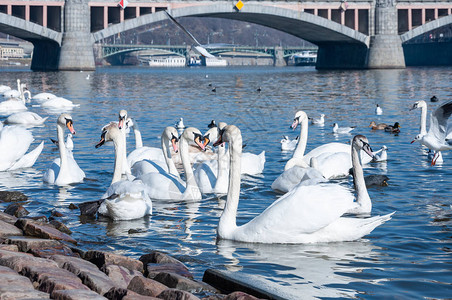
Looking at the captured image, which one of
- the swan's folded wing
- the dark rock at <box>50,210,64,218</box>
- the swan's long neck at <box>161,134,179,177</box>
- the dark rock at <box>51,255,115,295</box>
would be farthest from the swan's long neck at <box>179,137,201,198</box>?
the dark rock at <box>51,255,115,295</box>

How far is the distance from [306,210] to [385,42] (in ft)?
240

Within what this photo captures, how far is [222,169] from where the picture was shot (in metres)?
11.7

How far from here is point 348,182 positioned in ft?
41.3

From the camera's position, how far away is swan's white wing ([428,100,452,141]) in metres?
11.2

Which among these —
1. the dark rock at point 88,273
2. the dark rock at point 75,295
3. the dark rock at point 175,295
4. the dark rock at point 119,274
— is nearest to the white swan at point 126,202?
the dark rock at point 88,273

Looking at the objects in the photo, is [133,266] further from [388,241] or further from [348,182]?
[348,182]

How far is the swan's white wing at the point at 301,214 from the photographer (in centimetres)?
788

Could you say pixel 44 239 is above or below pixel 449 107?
below

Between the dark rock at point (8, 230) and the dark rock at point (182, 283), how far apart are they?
1.87 metres

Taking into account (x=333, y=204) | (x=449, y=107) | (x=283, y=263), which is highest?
(x=449, y=107)

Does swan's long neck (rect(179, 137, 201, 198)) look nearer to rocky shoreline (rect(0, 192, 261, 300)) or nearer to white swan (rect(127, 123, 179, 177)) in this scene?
white swan (rect(127, 123, 179, 177))

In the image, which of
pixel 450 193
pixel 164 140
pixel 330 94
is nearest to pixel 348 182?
pixel 450 193

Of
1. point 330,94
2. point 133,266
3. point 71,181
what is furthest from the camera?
point 330,94

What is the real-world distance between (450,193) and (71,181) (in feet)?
18.6
